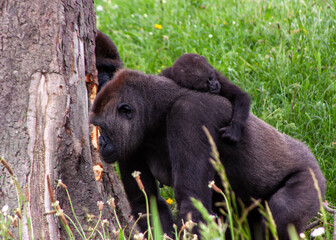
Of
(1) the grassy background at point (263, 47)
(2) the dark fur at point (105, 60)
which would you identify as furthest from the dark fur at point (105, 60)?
(1) the grassy background at point (263, 47)

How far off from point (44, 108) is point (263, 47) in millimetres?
3094

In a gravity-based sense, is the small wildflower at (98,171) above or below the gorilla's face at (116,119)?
below

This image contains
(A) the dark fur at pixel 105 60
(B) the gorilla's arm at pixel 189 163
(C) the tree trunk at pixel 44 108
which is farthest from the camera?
(A) the dark fur at pixel 105 60

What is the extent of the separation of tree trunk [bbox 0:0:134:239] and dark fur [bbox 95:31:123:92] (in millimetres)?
1734

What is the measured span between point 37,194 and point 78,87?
82cm

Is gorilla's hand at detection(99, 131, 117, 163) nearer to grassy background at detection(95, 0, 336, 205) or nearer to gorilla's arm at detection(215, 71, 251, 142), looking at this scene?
gorilla's arm at detection(215, 71, 251, 142)

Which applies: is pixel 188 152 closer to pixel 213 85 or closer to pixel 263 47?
pixel 213 85

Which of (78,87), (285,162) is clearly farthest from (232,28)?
(78,87)

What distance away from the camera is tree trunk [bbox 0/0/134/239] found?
2.99m

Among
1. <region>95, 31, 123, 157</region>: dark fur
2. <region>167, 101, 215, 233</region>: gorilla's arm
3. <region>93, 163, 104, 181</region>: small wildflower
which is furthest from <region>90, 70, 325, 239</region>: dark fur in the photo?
<region>95, 31, 123, 157</region>: dark fur

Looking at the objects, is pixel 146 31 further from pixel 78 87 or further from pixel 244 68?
pixel 78 87

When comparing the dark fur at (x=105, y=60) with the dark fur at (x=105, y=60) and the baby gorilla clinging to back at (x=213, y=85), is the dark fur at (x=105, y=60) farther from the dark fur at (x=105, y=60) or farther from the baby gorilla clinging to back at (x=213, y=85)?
the baby gorilla clinging to back at (x=213, y=85)

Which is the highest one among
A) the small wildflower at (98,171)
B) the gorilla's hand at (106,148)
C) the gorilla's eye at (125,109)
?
the gorilla's eye at (125,109)

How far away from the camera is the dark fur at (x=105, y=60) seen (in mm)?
5184
